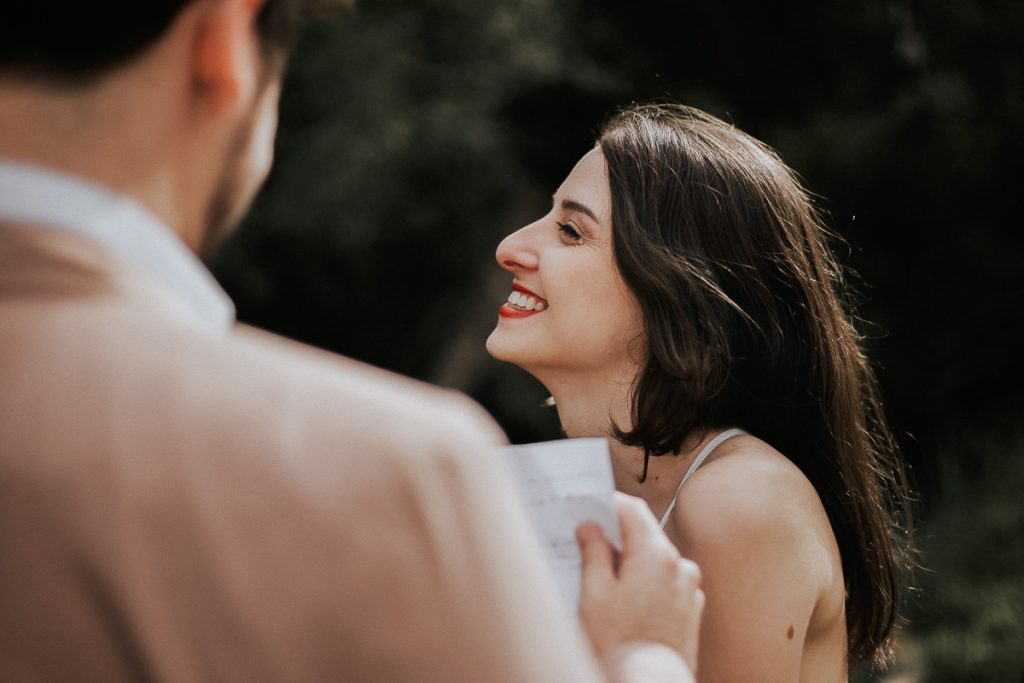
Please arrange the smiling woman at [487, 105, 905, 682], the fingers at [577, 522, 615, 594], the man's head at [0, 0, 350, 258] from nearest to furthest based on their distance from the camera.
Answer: the man's head at [0, 0, 350, 258]
the fingers at [577, 522, 615, 594]
the smiling woman at [487, 105, 905, 682]

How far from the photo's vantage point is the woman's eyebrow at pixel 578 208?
272cm

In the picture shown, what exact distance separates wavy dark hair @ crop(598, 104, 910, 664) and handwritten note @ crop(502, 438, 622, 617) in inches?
36.4

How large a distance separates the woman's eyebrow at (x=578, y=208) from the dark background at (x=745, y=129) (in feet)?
15.2

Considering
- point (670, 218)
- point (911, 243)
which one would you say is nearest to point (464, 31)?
point (911, 243)

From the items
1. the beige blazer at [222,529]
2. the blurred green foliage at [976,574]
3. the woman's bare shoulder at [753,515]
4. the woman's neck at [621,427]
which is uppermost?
the beige blazer at [222,529]

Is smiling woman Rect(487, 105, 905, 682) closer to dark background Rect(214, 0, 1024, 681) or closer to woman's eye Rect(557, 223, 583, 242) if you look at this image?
woman's eye Rect(557, 223, 583, 242)

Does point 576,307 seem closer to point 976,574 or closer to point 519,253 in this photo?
point 519,253

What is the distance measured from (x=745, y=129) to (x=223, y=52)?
7783mm

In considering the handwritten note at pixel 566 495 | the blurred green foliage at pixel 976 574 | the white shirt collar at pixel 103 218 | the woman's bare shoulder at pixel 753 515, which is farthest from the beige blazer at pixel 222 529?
the blurred green foliage at pixel 976 574

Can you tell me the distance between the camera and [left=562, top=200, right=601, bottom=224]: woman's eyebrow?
2.72m

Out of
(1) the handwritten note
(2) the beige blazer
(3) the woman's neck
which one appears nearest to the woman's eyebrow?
(3) the woman's neck

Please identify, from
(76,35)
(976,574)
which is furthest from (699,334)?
(976,574)

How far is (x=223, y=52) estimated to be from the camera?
3.11 feet

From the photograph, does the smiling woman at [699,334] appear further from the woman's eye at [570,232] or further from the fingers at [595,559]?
the fingers at [595,559]
